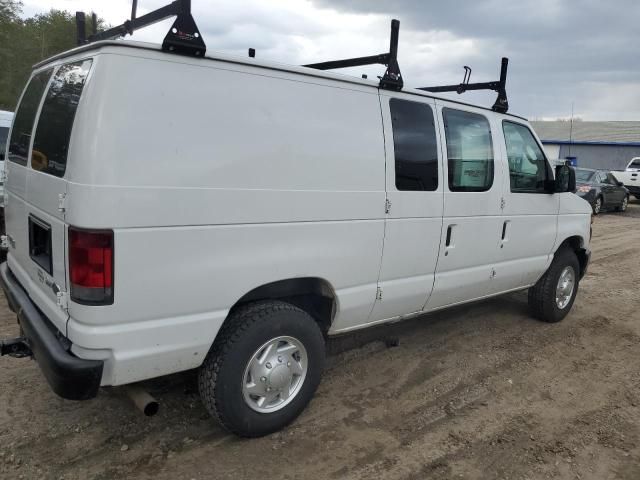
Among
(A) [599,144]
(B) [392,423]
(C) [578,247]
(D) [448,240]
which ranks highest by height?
(A) [599,144]

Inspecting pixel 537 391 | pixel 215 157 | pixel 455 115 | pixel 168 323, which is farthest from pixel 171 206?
pixel 537 391

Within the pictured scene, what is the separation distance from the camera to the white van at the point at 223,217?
7.98 ft

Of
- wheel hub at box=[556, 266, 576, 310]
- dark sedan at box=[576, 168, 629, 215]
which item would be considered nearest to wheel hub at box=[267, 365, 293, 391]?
wheel hub at box=[556, 266, 576, 310]

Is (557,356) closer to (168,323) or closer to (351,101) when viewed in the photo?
(351,101)

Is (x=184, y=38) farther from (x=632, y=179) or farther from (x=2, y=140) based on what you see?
(x=632, y=179)

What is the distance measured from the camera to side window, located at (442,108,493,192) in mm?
3980

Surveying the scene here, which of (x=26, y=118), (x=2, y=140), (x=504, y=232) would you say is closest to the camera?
(x=26, y=118)

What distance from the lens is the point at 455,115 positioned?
13.4 ft

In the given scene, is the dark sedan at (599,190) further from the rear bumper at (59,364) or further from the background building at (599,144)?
the rear bumper at (59,364)

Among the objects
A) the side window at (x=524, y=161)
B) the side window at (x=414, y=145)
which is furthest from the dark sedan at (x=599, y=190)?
the side window at (x=414, y=145)

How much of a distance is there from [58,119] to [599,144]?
38.3 metres

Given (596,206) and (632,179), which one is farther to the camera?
(632,179)

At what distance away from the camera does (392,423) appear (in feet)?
11.3

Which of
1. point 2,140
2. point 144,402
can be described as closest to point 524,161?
point 144,402
